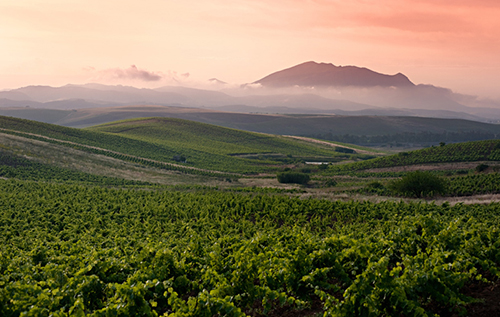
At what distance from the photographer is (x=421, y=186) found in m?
40.4

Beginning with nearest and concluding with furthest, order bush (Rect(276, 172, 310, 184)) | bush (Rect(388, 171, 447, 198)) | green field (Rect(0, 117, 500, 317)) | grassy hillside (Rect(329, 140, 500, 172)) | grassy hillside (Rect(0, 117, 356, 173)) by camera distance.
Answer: green field (Rect(0, 117, 500, 317))
bush (Rect(388, 171, 447, 198))
bush (Rect(276, 172, 310, 184))
grassy hillside (Rect(329, 140, 500, 172))
grassy hillside (Rect(0, 117, 356, 173))

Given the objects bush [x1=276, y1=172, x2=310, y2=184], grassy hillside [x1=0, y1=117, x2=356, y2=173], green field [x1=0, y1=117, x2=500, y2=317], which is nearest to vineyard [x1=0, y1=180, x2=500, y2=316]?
green field [x1=0, y1=117, x2=500, y2=317]

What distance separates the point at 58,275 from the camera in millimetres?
12469

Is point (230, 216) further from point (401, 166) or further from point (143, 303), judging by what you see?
point (401, 166)

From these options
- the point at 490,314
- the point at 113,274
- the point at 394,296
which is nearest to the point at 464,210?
the point at 490,314

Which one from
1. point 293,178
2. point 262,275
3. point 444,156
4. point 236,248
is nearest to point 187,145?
point 293,178

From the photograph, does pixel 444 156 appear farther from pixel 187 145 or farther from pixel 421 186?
pixel 187 145

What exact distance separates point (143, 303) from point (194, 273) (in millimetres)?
3359

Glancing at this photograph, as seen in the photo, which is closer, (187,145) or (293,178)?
(293,178)

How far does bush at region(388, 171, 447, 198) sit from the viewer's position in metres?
40.4

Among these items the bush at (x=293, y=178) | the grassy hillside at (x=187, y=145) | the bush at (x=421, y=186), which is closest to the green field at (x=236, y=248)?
the bush at (x=421, y=186)

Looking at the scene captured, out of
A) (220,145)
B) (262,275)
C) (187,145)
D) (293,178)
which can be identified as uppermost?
(262,275)

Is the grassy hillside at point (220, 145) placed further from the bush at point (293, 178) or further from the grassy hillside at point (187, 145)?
the bush at point (293, 178)

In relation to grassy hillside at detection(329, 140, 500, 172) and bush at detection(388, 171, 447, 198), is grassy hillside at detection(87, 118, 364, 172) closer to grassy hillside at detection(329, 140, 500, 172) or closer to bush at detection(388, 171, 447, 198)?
grassy hillside at detection(329, 140, 500, 172)
